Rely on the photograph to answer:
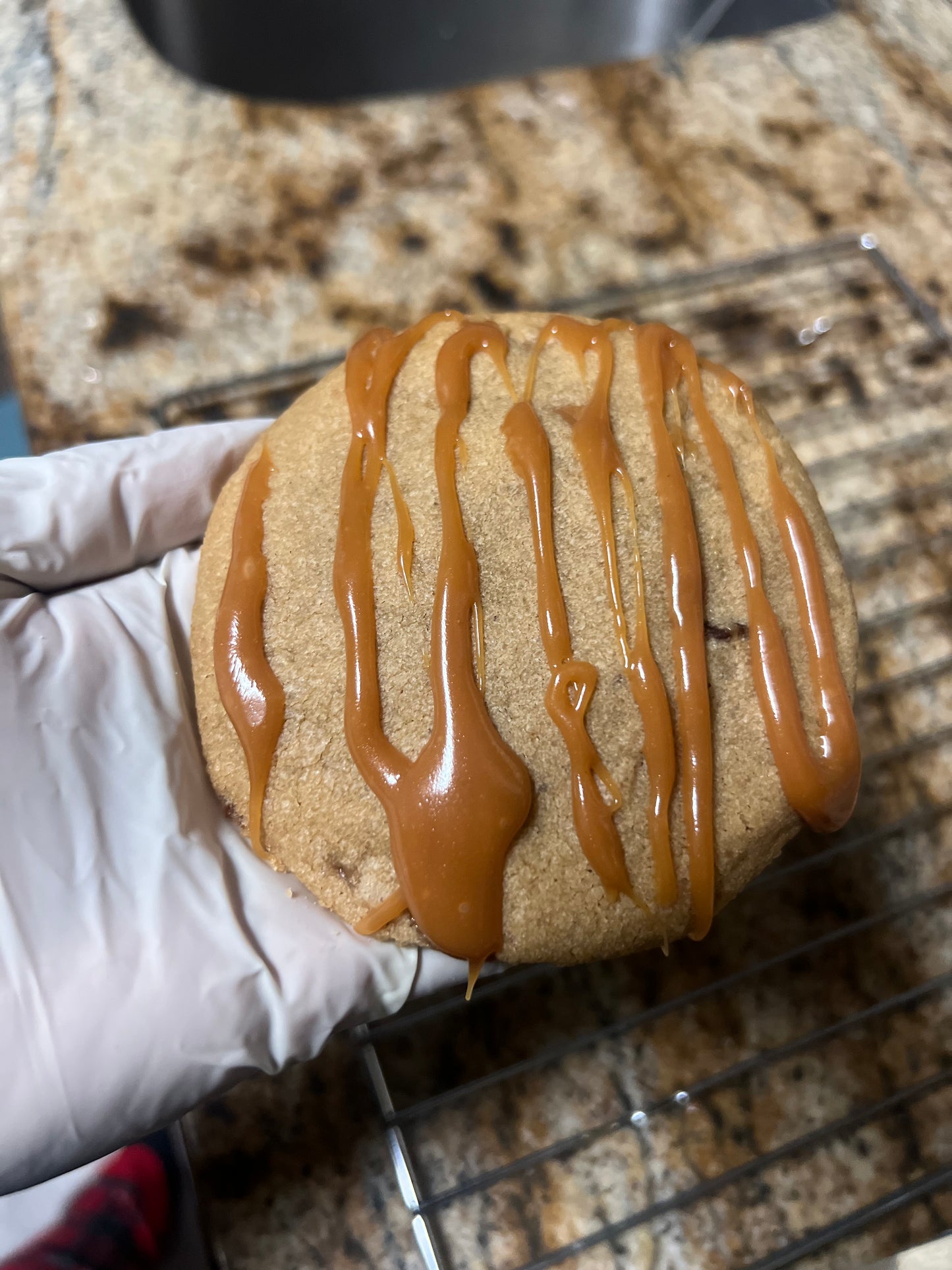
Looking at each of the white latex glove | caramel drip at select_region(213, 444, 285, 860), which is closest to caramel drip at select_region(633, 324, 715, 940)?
the white latex glove

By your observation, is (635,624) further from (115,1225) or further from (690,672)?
(115,1225)

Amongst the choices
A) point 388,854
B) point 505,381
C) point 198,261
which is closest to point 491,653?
point 388,854

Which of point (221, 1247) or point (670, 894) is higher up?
point (670, 894)

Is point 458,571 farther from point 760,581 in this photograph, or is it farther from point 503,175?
point 503,175

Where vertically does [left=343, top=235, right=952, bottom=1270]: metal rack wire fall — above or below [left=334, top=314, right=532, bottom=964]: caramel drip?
below

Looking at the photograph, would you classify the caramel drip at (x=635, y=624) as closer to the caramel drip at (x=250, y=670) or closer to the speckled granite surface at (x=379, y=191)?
the caramel drip at (x=250, y=670)

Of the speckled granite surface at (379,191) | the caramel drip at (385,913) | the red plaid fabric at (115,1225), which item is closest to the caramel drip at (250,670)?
the caramel drip at (385,913)

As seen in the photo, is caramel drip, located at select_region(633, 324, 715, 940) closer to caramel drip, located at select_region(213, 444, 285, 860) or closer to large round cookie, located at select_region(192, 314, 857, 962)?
large round cookie, located at select_region(192, 314, 857, 962)

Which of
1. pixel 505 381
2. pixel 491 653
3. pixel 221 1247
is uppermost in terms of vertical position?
pixel 505 381
